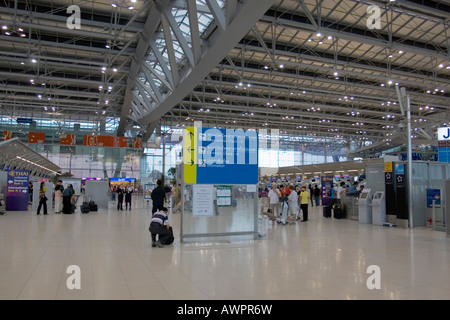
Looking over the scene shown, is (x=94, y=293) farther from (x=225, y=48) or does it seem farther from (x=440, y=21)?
(x=440, y=21)

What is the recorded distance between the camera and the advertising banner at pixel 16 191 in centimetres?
1903

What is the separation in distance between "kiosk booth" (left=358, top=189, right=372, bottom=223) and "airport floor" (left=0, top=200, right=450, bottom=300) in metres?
3.51

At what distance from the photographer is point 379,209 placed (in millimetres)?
13078

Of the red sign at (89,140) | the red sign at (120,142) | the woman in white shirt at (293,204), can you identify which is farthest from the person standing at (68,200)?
the woman in white shirt at (293,204)

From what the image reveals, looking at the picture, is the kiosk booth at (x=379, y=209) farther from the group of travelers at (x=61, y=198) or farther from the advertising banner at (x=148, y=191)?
the advertising banner at (x=148, y=191)

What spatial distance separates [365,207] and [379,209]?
769mm

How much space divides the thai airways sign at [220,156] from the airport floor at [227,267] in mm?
1665

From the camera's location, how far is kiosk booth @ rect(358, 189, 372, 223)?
45.0 ft

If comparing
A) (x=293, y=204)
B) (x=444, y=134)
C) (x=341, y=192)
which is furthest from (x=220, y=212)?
(x=444, y=134)

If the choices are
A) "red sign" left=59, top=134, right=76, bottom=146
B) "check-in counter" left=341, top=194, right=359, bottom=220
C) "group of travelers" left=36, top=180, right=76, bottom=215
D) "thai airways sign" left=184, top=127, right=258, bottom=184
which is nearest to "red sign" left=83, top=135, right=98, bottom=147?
"red sign" left=59, top=134, right=76, bottom=146

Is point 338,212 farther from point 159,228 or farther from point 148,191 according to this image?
point 148,191

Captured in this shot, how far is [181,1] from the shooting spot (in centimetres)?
1158

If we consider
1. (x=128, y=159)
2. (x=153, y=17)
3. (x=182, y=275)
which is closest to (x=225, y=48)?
(x=153, y=17)
